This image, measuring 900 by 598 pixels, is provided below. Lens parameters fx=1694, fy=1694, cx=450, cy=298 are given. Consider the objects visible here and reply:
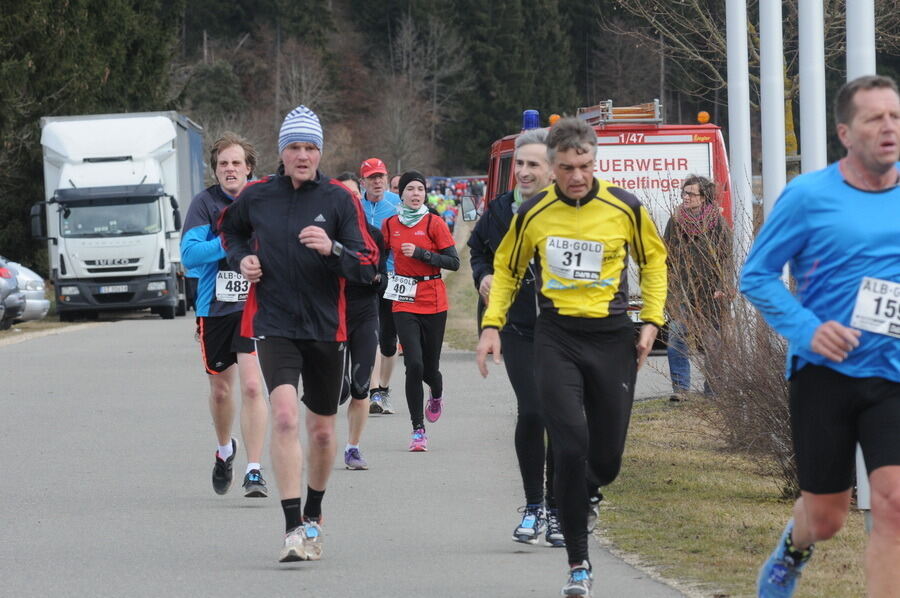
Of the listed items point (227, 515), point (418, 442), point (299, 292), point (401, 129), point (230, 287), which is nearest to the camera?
point (299, 292)

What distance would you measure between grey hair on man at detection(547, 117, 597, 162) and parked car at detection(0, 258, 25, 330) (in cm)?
2172

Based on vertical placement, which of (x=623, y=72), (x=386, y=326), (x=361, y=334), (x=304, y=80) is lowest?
(x=386, y=326)

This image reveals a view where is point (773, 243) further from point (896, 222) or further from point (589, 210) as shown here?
point (589, 210)

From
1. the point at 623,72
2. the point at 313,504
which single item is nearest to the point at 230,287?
the point at 313,504

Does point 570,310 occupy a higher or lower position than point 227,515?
higher

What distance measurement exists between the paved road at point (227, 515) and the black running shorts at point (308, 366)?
2.46 ft

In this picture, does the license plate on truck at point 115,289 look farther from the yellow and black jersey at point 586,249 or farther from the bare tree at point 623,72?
the bare tree at point 623,72

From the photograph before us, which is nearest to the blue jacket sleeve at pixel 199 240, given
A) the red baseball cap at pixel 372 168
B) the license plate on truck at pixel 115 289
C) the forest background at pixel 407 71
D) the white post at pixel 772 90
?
the white post at pixel 772 90

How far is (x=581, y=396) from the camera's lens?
6789 millimetres

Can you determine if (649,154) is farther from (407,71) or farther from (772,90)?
(407,71)

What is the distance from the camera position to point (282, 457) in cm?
754

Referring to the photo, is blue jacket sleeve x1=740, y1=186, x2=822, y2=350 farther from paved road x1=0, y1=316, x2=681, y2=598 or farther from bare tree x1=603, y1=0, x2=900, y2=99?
bare tree x1=603, y1=0, x2=900, y2=99

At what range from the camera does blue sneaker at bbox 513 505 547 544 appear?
26.4 ft

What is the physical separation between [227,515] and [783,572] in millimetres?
4150
